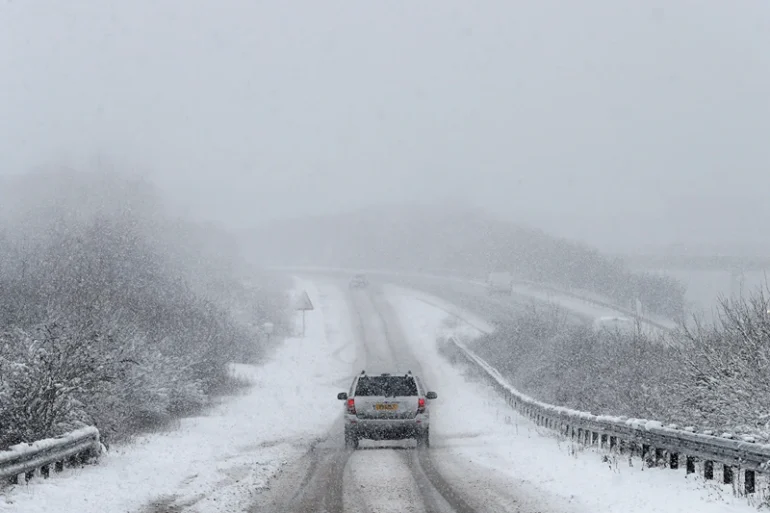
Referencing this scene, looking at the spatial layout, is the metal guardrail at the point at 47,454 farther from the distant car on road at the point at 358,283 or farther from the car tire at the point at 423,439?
the distant car on road at the point at 358,283

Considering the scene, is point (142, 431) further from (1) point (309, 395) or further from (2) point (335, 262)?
(2) point (335, 262)

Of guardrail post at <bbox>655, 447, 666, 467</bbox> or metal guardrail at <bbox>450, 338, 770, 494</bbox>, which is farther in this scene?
guardrail post at <bbox>655, 447, 666, 467</bbox>

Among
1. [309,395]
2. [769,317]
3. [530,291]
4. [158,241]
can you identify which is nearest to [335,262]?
[530,291]

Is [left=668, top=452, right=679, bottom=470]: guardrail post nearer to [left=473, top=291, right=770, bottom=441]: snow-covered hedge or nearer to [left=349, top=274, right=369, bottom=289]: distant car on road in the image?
[left=473, top=291, right=770, bottom=441]: snow-covered hedge

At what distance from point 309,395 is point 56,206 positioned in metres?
29.1

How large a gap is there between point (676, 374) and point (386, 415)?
6219 millimetres

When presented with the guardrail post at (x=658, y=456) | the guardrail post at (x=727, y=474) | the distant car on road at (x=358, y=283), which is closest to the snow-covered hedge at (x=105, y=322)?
the guardrail post at (x=658, y=456)

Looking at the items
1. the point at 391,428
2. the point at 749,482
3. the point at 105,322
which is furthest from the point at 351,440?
the point at 749,482

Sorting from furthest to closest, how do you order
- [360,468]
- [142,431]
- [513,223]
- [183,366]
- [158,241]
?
1. [513,223]
2. [158,241]
3. [183,366]
4. [142,431]
5. [360,468]

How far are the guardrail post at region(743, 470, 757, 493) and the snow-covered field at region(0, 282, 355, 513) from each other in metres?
6.06

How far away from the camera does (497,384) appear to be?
30.7 metres

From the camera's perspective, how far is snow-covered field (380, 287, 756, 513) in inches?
382

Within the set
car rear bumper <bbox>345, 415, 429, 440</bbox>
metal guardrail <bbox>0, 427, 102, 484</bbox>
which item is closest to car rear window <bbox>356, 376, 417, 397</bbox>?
car rear bumper <bbox>345, 415, 429, 440</bbox>

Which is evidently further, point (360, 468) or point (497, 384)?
point (497, 384)
